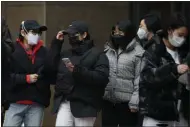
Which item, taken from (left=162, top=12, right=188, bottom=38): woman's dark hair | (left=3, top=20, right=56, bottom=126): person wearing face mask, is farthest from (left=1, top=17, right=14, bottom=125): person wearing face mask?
(left=162, top=12, right=188, bottom=38): woman's dark hair

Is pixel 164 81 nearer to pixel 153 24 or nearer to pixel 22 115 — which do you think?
pixel 153 24

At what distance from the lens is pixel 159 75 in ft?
15.9

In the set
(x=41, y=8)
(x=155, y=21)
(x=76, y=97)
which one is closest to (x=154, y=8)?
(x=155, y=21)

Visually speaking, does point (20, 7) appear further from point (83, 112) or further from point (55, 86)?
point (83, 112)

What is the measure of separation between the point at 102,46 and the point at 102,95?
0.66m

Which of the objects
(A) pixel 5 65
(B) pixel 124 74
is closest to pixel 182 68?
(B) pixel 124 74

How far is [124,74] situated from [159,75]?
1.48 feet

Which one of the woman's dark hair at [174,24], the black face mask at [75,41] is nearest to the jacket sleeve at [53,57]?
the black face mask at [75,41]

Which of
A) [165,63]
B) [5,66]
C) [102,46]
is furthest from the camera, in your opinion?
[102,46]

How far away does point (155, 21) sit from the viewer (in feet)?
17.3

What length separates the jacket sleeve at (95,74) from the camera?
4914 mm

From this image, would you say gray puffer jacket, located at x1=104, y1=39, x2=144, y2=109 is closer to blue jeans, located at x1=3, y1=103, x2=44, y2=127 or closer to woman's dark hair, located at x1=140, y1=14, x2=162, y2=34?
woman's dark hair, located at x1=140, y1=14, x2=162, y2=34

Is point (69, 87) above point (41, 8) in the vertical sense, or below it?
below

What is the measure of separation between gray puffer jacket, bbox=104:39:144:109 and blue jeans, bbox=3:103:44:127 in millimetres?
740
